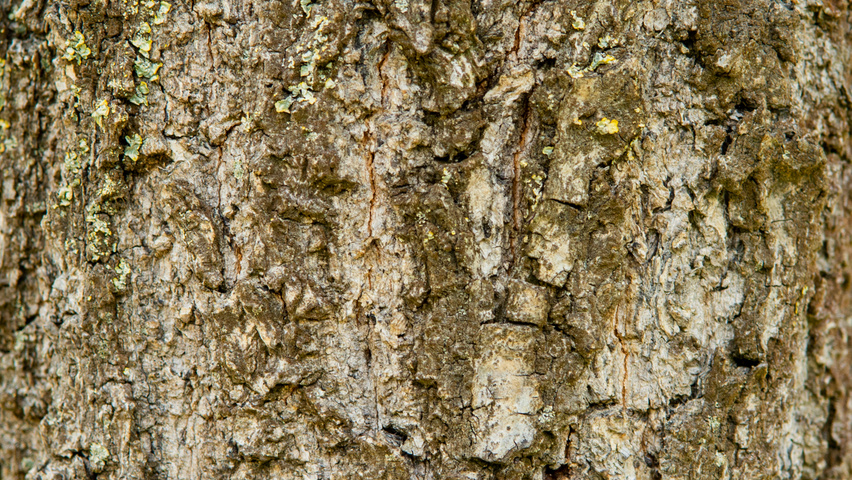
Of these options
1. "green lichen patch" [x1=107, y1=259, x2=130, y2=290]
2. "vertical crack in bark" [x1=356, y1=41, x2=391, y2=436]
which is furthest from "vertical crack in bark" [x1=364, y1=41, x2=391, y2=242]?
"green lichen patch" [x1=107, y1=259, x2=130, y2=290]

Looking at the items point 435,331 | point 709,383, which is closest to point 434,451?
point 435,331

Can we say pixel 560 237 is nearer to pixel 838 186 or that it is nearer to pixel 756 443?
pixel 756 443

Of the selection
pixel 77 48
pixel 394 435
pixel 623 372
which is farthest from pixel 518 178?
pixel 77 48

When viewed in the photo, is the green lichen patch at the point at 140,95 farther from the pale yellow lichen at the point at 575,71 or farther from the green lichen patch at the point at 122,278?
the pale yellow lichen at the point at 575,71

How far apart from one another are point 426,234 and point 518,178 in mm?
281

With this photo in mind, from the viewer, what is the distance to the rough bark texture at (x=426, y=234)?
142 cm

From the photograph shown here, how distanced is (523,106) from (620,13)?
0.34m

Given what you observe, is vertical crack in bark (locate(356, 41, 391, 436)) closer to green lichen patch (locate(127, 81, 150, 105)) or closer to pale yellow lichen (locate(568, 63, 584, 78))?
pale yellow lichen (locate(568, 63, 584, 78))

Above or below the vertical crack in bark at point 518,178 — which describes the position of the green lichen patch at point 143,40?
above

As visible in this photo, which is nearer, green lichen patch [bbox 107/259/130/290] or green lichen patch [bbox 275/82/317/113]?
green lichen patch [bbox 275/82/317/113]

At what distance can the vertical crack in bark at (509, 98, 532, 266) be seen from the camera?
1438mm

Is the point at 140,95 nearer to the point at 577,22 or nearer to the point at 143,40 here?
the point at 143,40

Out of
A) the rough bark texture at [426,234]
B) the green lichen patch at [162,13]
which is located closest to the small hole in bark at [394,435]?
the rough bark texture at [426,234]

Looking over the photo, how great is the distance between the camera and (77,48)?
1540mm
